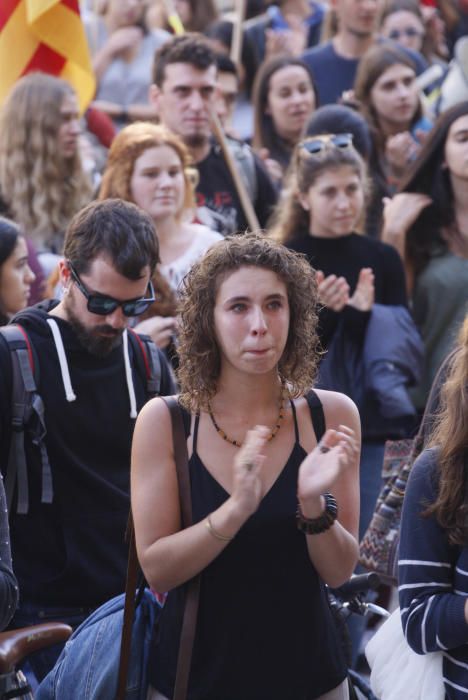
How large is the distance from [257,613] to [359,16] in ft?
21.2

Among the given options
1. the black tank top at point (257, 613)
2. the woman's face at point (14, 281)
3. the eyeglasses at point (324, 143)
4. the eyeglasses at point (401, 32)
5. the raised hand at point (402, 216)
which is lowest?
the black tank top at point (257, 613)

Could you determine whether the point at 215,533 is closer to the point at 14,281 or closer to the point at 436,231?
the point at 14,281

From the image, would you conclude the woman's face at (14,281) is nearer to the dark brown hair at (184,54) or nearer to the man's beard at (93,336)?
the man's beard at (93,336)

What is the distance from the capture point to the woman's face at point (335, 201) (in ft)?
19.0

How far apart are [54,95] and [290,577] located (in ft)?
13.4

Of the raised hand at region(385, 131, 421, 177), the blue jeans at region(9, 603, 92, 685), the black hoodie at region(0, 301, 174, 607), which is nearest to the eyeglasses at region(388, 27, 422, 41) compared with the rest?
the raised hand at region(385, 131, 421, 177)

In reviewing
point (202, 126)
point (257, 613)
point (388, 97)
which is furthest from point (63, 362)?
point (388, 97)

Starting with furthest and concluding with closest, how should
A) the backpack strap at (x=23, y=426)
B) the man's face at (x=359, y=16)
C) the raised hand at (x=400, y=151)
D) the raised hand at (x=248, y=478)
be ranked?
the man's face at (x=359, y=16) → the raised hand at (x=400, y=151) → the backpack strap at (x=23, y=426) → the raised hand at (x=248, y=478)

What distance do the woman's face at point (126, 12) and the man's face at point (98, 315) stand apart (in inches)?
214

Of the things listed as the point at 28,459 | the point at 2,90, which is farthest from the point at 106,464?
the point at 2,90

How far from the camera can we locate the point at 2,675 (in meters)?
3.33

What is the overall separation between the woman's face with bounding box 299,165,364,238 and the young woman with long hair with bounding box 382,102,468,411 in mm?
556

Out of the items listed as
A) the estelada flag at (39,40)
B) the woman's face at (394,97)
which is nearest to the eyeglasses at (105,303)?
the estelada flag at (39,40)

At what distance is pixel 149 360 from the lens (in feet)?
14.2
